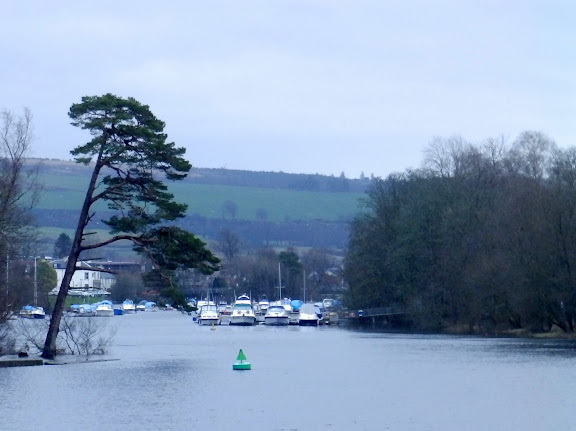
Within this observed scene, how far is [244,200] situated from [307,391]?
5474 inches

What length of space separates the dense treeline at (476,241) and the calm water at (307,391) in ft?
35.9

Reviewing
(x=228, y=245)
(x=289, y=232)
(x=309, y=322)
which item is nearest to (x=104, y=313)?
(x=228, y=245)

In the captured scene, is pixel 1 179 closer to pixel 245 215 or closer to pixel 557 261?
pixel 557 261

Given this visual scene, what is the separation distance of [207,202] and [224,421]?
135m

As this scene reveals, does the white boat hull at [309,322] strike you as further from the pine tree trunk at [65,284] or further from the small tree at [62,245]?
the small tree at [62,245]

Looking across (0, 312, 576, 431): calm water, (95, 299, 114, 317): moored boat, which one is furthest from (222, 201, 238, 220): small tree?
(0, 312, 576, 431): calm water

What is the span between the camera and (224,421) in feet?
75.8

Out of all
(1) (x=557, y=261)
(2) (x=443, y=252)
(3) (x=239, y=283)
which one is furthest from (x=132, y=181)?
(3) (x=239, y=283)

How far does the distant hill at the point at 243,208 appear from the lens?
147000 millimetres

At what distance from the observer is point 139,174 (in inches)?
1592

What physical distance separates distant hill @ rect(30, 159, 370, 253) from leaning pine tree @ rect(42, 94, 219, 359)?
3994 inches

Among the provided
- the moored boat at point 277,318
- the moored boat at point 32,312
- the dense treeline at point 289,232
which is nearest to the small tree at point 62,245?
the dense treeline at point 289,232

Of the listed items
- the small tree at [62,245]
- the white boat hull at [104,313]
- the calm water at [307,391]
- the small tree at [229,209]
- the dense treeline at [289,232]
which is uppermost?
the small tree at [229,209]

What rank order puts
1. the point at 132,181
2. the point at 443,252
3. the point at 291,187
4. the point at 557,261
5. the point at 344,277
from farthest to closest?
1. the point at 291,187
2. the point at 344,277
3. the point at 443,252
4. the point at 557,261
5. the point at 132,181
